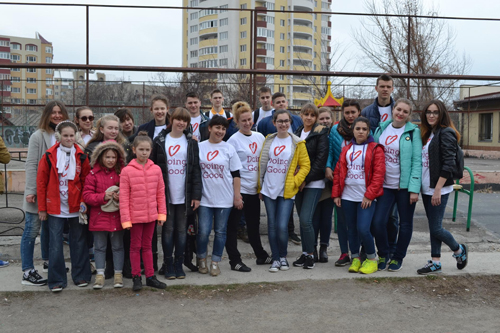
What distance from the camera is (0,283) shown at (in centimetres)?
455

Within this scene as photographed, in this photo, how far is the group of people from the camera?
4316mm

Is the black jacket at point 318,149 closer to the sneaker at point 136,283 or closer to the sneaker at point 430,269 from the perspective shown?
the sneaker at point 430,269

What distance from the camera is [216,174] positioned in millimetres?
4758

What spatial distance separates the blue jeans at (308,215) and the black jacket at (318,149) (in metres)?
0.16


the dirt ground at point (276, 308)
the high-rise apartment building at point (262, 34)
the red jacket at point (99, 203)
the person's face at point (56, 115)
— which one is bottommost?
the dirt ground at point (276, 308)

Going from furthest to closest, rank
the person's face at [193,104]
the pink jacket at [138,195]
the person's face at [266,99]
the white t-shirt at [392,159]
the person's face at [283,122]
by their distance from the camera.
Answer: the person's face at [266,99], the person's face at [193,104], the person's face at [283,122], the white t-shirt at [392,159], the pink jacket at [138,195]

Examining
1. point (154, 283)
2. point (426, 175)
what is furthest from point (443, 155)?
point (154, 283)

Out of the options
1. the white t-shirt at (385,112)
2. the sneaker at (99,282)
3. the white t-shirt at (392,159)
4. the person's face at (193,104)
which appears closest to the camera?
the sneaker at (99,282)

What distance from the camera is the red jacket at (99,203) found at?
4.26m

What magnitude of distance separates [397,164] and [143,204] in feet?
8.76

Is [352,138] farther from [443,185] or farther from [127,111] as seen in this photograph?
[127,111]

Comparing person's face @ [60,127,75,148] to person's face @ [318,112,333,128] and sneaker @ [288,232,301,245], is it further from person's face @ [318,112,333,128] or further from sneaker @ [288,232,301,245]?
sneaker @ [288,232,301,245]

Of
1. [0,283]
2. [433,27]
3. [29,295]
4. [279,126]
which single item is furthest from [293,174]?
[433,27]

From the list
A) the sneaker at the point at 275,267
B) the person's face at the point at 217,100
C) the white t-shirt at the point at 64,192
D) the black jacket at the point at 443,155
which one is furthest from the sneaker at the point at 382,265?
the white t-shirt at the point at 64,192
